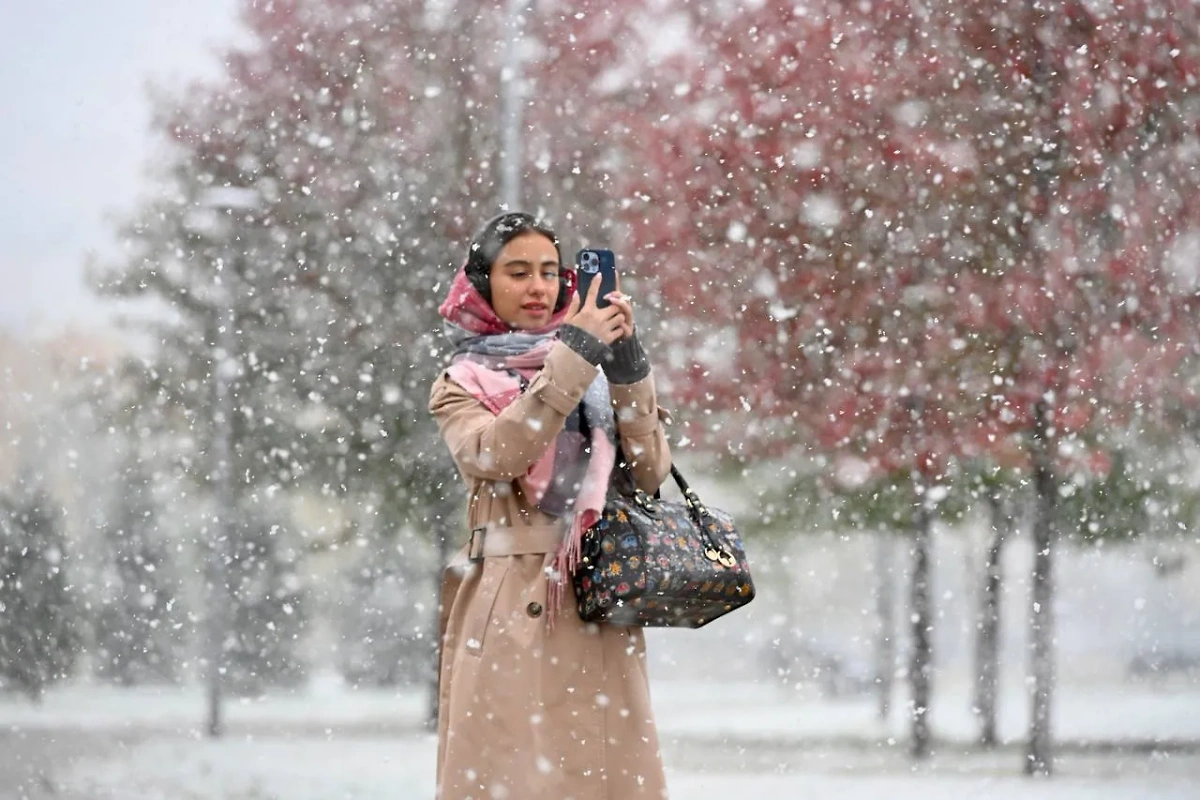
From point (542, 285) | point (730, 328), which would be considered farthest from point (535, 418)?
point (730, 328)

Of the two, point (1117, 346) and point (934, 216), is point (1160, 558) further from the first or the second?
point (934, 216)

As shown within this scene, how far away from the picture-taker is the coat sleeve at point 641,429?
9.73ft

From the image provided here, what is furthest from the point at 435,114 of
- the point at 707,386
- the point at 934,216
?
the point at 934,216

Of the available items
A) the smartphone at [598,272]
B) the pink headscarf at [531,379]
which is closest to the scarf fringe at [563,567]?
the pink headscarf at [531,379]

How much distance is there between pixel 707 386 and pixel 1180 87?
97.3 inches

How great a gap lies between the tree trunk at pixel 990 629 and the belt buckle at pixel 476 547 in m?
5.07

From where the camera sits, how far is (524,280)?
10.1ft

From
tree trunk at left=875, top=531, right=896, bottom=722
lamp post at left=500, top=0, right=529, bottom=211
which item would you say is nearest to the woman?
lamp post at left=500, top=0, right=529, bottom=211

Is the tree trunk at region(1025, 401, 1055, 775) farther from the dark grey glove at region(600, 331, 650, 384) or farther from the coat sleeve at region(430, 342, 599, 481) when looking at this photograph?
the coat sleeve at region(430, 342, 599, 481)

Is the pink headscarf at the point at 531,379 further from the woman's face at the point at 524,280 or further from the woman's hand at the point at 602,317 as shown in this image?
the woman's hand at the point at 602,317

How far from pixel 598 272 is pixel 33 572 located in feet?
25.6

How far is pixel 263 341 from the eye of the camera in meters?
7.82

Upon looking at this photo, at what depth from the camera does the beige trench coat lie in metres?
2.88

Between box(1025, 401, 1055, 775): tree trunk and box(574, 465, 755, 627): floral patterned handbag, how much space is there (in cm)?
438
